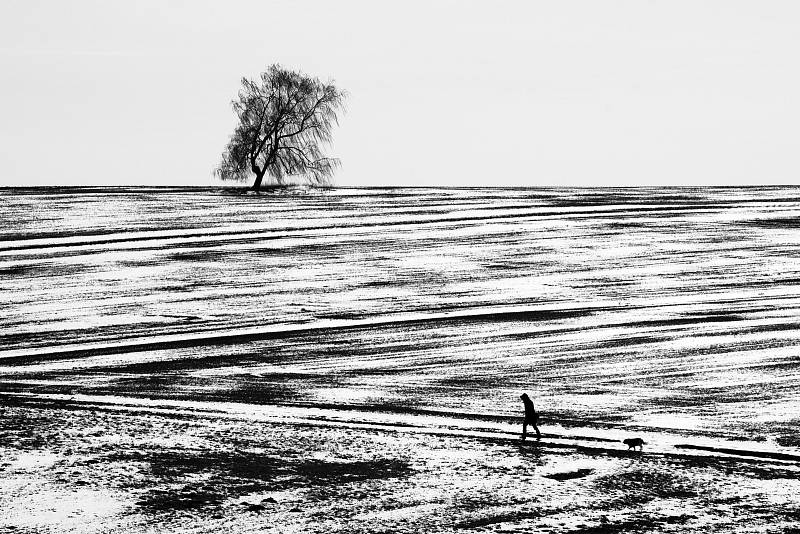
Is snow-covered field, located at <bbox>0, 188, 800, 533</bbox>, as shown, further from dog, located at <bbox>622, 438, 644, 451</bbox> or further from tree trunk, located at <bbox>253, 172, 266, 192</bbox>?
tree trunk, located at <bbox>253, 172, 266, 192</bbox>

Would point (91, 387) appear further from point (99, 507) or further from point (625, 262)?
point (625, 262)

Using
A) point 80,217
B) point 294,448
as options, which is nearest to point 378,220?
point 80,217

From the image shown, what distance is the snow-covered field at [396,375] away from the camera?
43.3 feet

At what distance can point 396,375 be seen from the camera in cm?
2128

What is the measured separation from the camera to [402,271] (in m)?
35.9

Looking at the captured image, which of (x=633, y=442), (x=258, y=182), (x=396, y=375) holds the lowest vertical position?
(x=396, y=375)

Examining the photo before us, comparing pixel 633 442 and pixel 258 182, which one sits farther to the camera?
pixel 258 182

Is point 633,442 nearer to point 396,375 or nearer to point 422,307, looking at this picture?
point 396,375

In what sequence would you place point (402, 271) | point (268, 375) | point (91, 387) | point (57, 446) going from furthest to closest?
1. point (402, 271)
2. point (268, 375)
3. point (91, 387)
4. point (57, 446)

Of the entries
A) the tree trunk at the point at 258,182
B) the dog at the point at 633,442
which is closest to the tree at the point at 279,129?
the tree trunk at the point at 258,182

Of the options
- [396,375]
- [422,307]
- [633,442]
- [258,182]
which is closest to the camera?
[633,442]

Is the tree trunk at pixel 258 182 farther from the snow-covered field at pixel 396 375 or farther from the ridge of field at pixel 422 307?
the snow-covered field at pixel 396 375

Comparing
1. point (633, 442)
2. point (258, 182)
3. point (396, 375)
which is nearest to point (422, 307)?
point (396, 375)

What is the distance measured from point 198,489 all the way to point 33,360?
1061 centimetres
